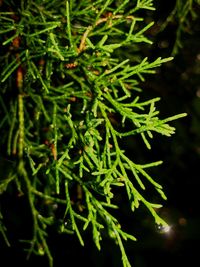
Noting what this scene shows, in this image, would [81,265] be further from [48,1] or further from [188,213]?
[48,1]

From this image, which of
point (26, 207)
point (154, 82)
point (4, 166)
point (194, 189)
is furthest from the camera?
point (194, 189)

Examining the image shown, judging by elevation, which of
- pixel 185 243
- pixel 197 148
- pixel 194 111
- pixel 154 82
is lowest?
pixel 185 243

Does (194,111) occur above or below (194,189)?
above

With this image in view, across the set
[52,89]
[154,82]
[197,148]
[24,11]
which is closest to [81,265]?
Answer: [197,148]

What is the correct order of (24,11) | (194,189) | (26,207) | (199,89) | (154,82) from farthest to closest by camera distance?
1. (194,189)
2. (199,89)
3. (154,82)
4. (26,207)
5. (24,11)

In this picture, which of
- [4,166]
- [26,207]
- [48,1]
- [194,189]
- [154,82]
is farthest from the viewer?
[194,189]

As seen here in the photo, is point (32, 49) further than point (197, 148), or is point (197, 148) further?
point (197, 148)

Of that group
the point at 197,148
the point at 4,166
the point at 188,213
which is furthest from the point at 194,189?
the point at 4,166

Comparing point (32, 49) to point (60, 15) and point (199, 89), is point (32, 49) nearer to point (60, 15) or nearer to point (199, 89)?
point (60, 15)

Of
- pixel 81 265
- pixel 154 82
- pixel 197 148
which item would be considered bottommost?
pixel 81 265
